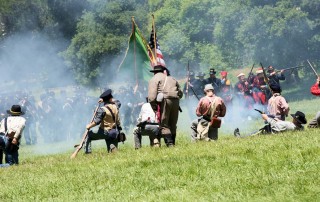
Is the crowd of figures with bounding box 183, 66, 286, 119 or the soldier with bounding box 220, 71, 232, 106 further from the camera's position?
the soldier with bounding box 220, 71, 232, 106

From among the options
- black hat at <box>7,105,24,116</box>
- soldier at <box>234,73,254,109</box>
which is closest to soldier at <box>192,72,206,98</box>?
soldier at <box>234,73,254,109</box>

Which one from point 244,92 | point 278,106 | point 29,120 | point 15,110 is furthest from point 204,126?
point 29,120

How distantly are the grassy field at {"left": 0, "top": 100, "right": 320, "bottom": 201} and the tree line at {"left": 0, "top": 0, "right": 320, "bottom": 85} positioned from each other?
21.2m

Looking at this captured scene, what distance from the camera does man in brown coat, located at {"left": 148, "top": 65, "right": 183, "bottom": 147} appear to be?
13.4 metres

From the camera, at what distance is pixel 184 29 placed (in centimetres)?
4012

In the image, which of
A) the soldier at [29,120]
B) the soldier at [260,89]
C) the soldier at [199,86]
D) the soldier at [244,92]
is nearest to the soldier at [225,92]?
the soldier at [244,92]

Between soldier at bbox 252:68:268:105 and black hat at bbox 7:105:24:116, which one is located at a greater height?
Result: soldier at bbox 252:68:268:105

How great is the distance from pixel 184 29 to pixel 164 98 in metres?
27.1

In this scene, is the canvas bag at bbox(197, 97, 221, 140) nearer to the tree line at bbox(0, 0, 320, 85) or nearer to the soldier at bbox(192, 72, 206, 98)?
the soldier at bbox(192, 72, 206, 98)

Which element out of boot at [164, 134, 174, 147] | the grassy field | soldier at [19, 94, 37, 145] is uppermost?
soldier at [19, 94, 37, 145]

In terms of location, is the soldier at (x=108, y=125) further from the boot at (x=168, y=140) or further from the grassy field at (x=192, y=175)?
the grassy field at (x=192, y=175)

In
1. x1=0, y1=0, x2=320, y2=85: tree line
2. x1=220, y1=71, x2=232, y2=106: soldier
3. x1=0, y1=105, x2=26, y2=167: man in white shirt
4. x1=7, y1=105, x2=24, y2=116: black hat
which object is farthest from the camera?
x1=0, y1=0, x2=320, y2=85: tree line

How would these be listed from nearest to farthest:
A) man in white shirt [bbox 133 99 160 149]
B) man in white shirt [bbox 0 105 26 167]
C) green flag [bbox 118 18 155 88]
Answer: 1. man in white shirt [bbox 133 99 160 149]
2. man in white shirt [bbox 0 105 26 167]
3. green flag [bbox 118 18 155 88]

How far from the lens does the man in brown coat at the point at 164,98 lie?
1339 centimetres
